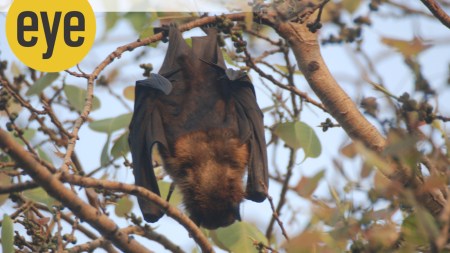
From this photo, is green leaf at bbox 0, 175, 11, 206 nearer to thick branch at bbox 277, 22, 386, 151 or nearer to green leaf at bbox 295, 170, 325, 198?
green leaf at bbox 295, 170, 325, 198

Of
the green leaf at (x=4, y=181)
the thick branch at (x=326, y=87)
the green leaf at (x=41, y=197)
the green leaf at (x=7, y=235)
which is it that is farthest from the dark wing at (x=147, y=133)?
the green leaf at (x=7, y=235)

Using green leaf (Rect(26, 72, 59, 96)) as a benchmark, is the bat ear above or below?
above

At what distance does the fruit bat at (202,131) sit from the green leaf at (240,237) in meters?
0.47

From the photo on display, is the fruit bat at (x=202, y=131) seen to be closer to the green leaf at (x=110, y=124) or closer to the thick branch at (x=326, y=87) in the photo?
the green leaf at (x=110, y=124)

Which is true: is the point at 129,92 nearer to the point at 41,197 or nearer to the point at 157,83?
the point at 157,83

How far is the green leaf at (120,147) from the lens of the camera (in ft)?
19.1

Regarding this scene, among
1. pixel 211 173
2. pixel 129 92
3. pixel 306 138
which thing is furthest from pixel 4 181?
pixel 129 92

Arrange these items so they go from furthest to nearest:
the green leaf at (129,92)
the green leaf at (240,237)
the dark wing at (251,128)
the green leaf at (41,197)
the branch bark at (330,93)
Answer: the green leaf at (129,92), the dark wing at (251,128), the green leaf at (240,237), the green leaf at (41,197), the branch bark at (330,93)

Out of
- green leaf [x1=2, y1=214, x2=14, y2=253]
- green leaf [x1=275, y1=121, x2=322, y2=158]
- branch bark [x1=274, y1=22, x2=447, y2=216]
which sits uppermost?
branch bark [x1=274, y1=22, x2=447, y2=216]

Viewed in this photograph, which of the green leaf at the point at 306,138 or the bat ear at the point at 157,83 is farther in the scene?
the bat ear at the point at 157,83

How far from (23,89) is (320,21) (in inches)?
137

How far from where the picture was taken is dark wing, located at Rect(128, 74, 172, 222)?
5902 mm

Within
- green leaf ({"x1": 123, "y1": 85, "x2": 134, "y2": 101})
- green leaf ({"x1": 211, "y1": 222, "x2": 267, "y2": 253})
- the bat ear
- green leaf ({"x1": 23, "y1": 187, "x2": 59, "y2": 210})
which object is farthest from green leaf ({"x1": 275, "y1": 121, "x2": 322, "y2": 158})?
green leaf ({"x1": 23, "y1": 187, "x2": 59, "y2": 210})

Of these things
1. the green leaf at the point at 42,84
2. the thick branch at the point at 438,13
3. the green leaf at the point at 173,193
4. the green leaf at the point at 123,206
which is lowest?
the green leaf at the point at 123,206
